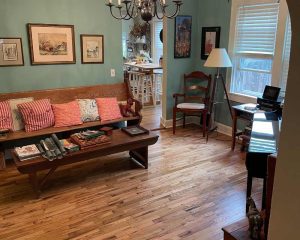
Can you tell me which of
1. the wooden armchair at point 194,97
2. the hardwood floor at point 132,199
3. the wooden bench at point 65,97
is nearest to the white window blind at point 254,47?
the wooden armchair at point 194,97

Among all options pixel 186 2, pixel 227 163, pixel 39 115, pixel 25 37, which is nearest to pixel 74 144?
pixel 39 115

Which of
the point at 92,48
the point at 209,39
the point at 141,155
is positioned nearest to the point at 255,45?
the point at 209,39

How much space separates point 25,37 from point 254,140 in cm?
322

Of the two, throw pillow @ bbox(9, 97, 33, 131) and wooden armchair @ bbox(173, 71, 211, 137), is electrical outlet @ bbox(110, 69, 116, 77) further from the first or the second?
throw pillow @ bbox(9, 97, 33, 131)

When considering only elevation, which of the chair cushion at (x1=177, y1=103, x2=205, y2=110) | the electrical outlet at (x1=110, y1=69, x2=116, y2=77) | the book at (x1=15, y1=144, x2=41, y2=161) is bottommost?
the book at (x1=15, y1=144, x2=41, y2=161)

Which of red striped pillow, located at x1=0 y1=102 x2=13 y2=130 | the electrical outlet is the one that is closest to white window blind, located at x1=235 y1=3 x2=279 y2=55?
the electrical outlet

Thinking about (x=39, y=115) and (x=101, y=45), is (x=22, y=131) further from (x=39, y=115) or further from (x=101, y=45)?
(x=101, y=45)

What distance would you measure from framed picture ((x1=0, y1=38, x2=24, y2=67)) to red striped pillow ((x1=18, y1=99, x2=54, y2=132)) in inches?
24.0

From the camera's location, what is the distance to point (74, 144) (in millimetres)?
3098

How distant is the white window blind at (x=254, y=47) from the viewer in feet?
12.7

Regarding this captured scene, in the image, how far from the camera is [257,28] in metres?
4.05

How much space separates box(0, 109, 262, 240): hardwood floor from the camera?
242 cm

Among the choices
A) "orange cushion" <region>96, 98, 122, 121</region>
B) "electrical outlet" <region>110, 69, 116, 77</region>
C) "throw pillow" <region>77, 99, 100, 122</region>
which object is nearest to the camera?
"throw pillow" <region>77, 99, 100, 122</region>

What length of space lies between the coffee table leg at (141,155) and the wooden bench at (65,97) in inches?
24.9
